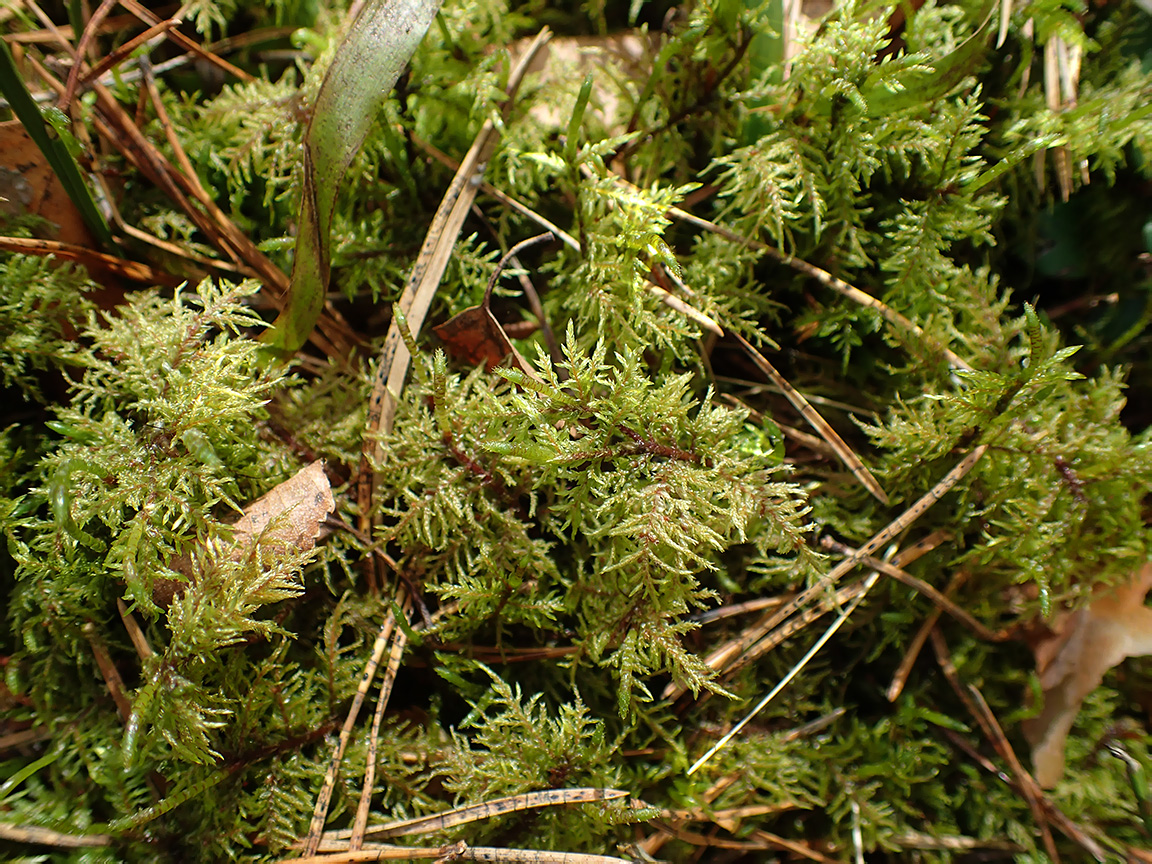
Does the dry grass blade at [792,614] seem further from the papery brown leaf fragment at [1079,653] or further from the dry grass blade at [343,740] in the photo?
the dry grass blade at [343,740]

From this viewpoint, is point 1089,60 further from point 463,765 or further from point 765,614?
point 463,765

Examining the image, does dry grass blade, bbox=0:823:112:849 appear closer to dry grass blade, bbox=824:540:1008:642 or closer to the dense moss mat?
the dense moss mat

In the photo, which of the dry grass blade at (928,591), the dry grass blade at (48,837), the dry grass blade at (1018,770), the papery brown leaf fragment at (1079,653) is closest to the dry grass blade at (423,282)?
the dry grass blade at (48,837)

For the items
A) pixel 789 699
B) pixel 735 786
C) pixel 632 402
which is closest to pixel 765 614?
pixel 789 699

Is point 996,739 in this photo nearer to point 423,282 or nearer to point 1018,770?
point 1018,770

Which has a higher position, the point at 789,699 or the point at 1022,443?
the point at 1022,443
